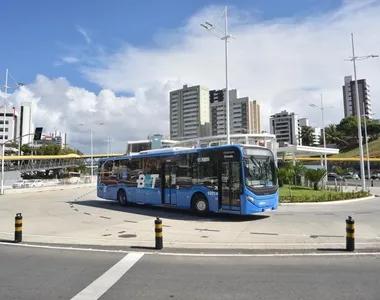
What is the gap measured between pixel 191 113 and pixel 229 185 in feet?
273

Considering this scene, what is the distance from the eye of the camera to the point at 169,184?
59.4ft

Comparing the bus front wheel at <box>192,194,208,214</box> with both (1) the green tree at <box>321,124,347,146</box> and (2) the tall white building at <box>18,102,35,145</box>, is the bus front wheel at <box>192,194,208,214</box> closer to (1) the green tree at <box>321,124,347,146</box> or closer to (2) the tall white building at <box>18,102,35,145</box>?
(1) the green tree at <box>321,124,347,146</box>

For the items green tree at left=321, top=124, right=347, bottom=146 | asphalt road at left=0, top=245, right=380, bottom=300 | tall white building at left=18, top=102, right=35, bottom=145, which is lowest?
asphalt road at left=0, top=245, right=380, bottom=300

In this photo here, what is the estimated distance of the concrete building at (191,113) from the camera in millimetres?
93812

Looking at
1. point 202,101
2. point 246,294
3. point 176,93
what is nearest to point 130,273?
point 246,294

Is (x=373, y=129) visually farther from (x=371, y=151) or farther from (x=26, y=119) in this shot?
(x=26, y=119)

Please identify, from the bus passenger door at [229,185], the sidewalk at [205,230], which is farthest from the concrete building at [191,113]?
the bus passenger door at [229,185]

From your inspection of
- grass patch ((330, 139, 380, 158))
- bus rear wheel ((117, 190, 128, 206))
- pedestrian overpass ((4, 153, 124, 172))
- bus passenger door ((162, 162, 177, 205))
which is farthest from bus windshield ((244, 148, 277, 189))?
grass patch ((330, 139, 380, 158))

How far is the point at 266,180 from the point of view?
51.0ft

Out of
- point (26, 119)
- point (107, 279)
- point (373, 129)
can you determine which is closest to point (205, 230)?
point (107, 279)

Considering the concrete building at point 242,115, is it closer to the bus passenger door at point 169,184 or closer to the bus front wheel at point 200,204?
the bus passenger door at point 169,184

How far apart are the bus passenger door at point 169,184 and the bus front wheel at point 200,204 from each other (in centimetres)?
139

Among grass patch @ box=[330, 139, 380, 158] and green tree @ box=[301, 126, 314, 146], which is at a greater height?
green tree @ box=[301, 126, 314, 146]

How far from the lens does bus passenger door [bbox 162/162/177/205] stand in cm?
1780
